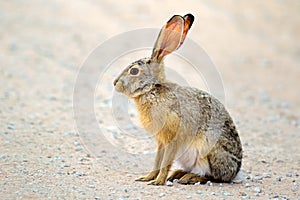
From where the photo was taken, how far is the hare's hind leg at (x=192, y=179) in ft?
21.4

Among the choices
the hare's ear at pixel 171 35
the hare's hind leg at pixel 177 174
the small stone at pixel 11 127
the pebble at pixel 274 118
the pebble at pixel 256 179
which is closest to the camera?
the hare's ear at pixel 171 35

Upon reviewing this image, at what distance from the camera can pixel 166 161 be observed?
6352mm

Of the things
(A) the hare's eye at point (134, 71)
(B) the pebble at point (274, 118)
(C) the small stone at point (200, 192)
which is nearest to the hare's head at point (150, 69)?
(A) the hare's eye at point (134, 71)

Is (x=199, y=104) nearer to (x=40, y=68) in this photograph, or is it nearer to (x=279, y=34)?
(x=40, y=68)

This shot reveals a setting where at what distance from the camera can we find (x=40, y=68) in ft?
38.2

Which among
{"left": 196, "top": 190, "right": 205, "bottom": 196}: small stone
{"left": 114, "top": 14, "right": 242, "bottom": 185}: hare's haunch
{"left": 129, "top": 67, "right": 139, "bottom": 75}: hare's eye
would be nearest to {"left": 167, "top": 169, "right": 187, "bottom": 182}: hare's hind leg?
{"left": 114, "top": 14, "right": 242, "bottom": 185}: hare's haunch

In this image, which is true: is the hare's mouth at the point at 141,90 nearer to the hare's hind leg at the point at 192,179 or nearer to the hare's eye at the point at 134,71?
the hare's eye at the point at 134,71

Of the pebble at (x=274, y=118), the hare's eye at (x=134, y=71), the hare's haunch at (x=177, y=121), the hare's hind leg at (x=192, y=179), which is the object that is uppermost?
the pebble at (x=274, y=118)

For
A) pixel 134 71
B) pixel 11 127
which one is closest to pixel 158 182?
pixel 134 71

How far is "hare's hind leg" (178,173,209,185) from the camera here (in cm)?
652

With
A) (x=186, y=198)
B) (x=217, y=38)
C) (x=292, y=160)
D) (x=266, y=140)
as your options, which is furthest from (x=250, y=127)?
(x=217, y=38)

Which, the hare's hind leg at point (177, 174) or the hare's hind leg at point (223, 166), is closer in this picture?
the hare's hind leg at point (223, 166)

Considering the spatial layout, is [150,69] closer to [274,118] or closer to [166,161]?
[166,161]

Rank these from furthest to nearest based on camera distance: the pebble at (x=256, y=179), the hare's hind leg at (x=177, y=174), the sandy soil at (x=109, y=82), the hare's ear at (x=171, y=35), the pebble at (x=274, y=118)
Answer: the pebble at (x=274, y=118) < the pebble at (x=256, y=179) < the hare's hind leg at (x=177, y=174) < the hare's ear at (x=171, y=35) < the sandy soil at (x=109, y=82)
